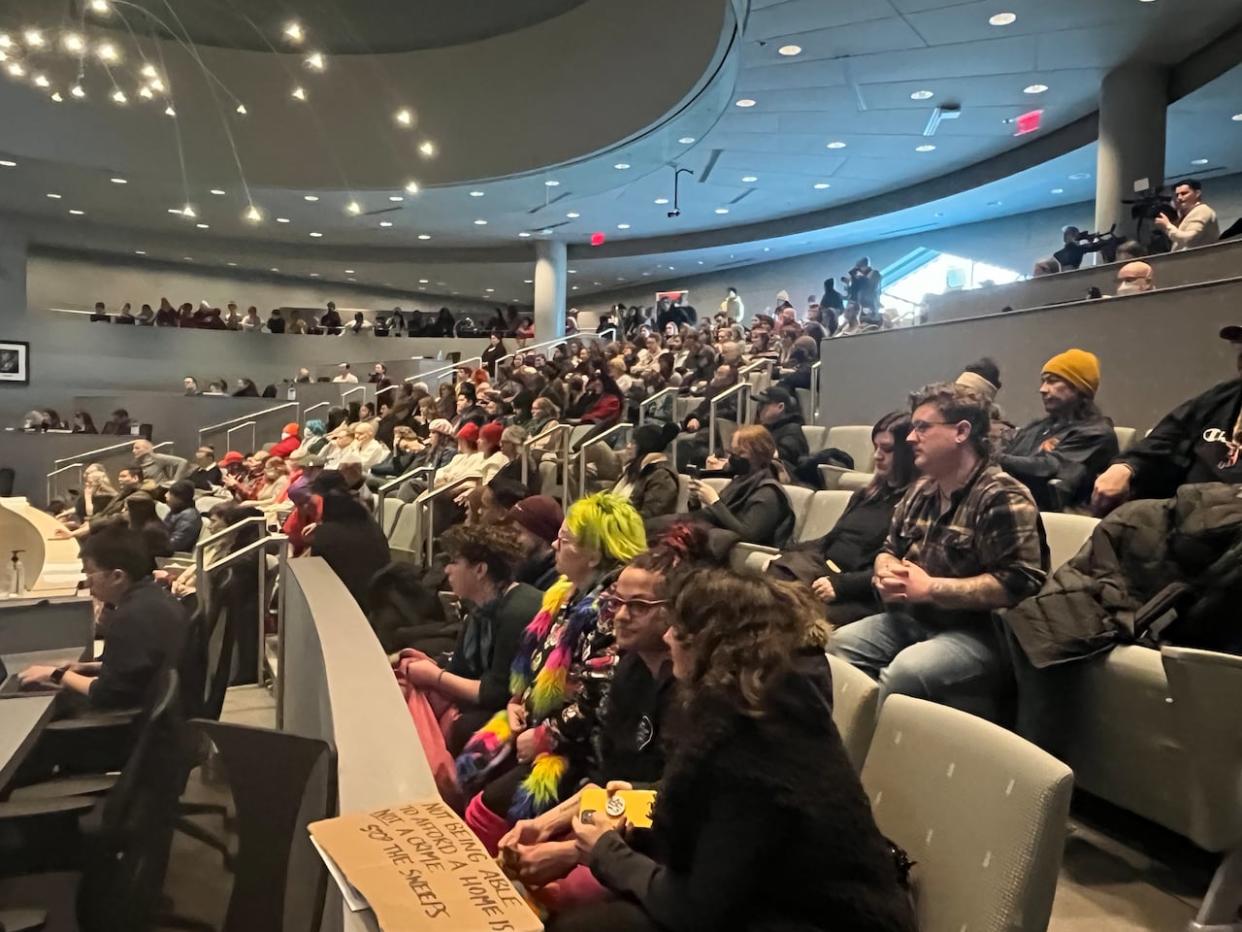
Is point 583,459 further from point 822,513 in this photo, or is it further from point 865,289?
point 865,289

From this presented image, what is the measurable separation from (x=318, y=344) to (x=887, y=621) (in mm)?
18337

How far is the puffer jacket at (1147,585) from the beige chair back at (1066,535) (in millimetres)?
237

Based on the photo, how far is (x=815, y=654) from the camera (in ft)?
4.79

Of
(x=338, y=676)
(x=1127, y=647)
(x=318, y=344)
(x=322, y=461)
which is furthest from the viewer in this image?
(x=318, y=344)

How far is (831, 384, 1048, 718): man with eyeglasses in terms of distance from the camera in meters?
2.38

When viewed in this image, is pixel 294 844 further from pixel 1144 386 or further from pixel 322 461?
pixel 322 461

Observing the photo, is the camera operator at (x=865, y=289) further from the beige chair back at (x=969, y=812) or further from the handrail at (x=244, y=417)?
the handrail at (x=244, y=417)

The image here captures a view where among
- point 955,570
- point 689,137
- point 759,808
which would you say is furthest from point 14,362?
point 759,808

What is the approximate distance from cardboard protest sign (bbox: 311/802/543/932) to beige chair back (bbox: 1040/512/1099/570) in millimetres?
2086

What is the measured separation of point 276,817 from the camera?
5.24 feet

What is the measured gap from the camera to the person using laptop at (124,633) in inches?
116

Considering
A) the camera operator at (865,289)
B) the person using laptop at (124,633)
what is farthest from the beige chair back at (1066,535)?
the camera operator at (865,289)

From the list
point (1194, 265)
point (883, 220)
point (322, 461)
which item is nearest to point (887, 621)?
point (1194, 265)

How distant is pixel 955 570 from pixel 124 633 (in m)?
2.60
